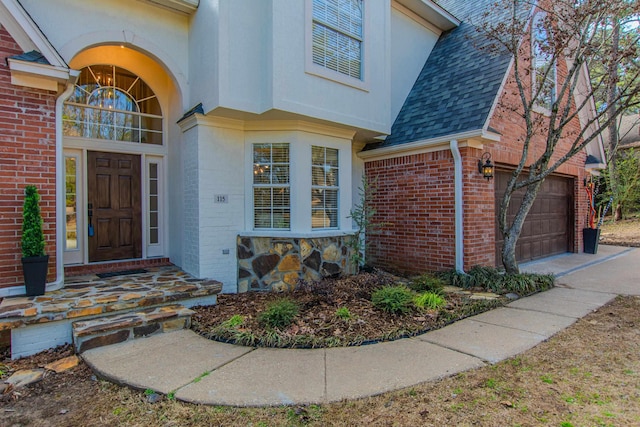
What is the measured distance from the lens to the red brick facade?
6.87 meters

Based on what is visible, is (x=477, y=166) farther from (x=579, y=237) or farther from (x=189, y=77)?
(x=579, y=237)

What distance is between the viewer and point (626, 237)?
13758 millimetres

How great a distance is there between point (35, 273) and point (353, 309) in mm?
4166

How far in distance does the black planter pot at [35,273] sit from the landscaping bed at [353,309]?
1.96 meters

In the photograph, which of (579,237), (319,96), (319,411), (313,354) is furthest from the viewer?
(579,237)

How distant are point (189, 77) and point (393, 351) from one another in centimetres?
565

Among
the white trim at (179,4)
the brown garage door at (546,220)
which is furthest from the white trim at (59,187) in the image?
the brown garage door at (546,220)

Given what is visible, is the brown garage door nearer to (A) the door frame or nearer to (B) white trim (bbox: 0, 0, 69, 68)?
(A) the door frame

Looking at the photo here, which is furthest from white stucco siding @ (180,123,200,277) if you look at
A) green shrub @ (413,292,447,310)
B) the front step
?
green shrub @ (413,292,447,310)

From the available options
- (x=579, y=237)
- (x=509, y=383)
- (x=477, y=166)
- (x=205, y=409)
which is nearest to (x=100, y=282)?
(x=205, y=409)

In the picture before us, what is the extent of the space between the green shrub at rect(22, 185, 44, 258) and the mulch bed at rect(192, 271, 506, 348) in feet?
7.08

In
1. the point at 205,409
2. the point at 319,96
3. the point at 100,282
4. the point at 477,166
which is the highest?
the point at 319,96

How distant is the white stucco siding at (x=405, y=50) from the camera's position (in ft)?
27.8

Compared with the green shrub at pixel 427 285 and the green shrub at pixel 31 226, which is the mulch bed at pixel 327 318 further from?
the green shrub at pixel 31 226
